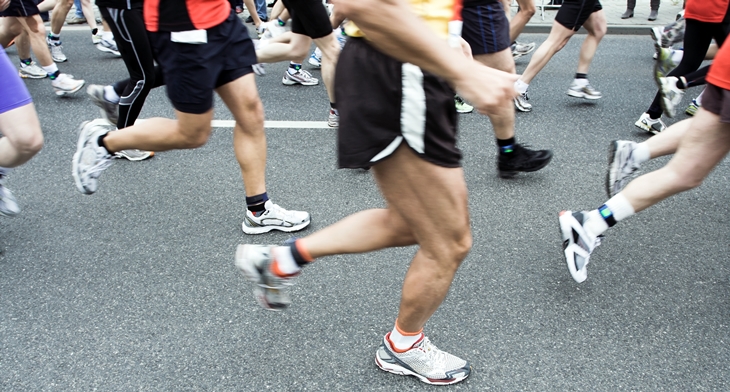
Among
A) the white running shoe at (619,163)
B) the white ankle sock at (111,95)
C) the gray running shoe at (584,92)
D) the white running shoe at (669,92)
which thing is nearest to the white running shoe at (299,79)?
the white ankle sock at (111,95)

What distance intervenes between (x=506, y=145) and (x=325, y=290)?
1.64m

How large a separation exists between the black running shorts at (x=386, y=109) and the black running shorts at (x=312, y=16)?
7.22 ft

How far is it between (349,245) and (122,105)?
97.3 inches

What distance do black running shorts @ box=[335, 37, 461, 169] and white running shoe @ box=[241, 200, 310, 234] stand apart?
4.98ft

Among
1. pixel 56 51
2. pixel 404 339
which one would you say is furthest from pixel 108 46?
pixel 404 339

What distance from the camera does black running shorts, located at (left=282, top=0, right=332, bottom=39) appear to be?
3.78 meters

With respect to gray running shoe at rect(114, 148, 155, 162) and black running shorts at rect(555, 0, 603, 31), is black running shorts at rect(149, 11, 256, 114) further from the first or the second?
black running shorts at rect(555, 0, 603, 31)

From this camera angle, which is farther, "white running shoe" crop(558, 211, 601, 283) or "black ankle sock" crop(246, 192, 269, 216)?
"black ankle sock" crop(246, 192, 269, 216)

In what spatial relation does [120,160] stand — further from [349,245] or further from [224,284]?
[349,245]

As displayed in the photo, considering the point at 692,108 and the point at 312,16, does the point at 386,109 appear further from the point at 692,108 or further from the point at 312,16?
the point at 692,108

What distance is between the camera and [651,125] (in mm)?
4426

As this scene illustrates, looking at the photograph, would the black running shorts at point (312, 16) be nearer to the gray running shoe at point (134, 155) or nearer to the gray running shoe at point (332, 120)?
the gray running shoe at point (332, 120)

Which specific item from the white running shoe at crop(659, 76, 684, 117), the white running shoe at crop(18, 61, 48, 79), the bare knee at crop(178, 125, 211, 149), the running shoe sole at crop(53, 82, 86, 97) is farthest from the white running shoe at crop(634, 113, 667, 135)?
the white running shoe at crop(18, 61, 48, 79)

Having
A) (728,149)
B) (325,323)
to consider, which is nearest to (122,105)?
(325,323)
